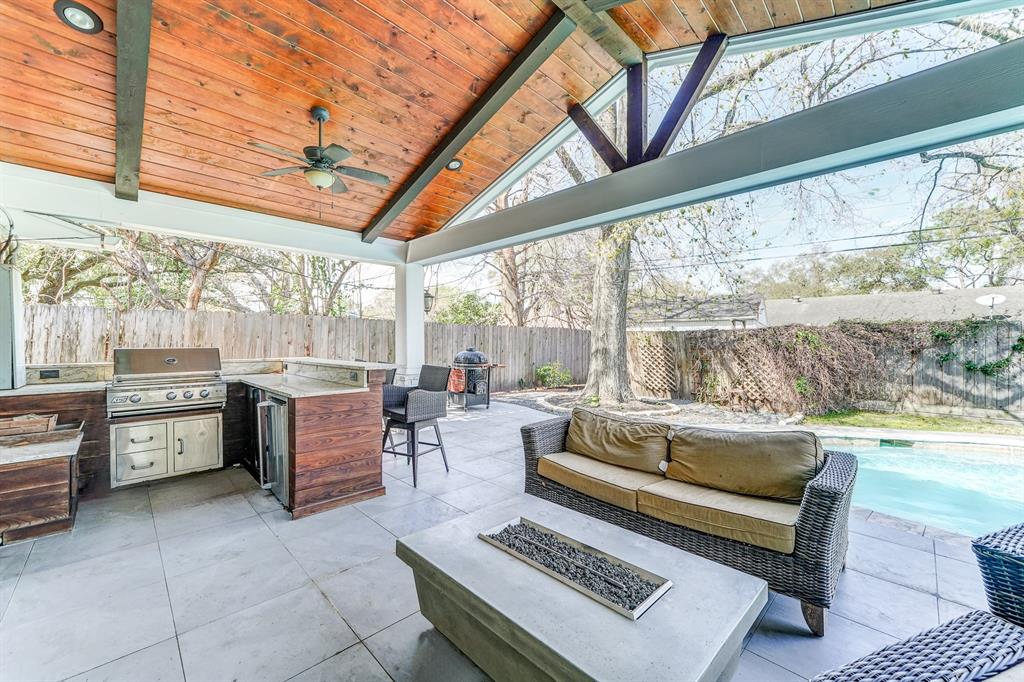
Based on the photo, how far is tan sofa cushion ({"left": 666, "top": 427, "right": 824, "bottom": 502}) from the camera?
2.17m

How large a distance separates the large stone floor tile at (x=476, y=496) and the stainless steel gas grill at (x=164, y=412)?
2321mm

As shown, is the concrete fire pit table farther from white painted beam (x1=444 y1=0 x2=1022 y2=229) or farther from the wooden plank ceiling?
white painted beam (x1=444 y1=0 x2=1022 y2=229)

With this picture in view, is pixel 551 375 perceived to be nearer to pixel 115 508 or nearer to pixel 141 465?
pixel 141 465

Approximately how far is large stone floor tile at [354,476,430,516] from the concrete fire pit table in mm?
1454

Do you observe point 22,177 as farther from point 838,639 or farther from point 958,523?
point 958,523

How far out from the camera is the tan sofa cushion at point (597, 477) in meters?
2.45

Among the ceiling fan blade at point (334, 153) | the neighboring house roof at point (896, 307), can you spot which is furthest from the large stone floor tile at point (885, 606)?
the neighboring house roof at point (896, 307)

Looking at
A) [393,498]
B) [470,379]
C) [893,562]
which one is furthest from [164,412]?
[893,562]

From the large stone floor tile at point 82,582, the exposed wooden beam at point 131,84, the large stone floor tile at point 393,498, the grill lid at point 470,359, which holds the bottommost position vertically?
the large stone floor tile at point 82,582

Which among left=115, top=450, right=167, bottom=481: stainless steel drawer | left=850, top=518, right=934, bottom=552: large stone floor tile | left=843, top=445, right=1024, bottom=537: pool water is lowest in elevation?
left=843, top=445, right=1024, bottom=537: pool water

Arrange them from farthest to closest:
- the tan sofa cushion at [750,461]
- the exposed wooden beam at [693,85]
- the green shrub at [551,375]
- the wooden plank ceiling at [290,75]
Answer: the green shrub at [551,375], the exposed wooden beam at [693,85], the wooden plank ceiling at [290,75], the tan sofa cushion at [750,461]

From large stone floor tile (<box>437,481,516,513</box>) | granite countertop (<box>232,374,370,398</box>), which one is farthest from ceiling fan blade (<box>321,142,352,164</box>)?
large stone floor tile (<box>437,481,516,513</box>)

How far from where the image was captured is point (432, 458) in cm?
451

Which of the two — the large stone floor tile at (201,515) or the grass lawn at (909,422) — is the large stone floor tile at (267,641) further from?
the grass lawn at (909,422)
